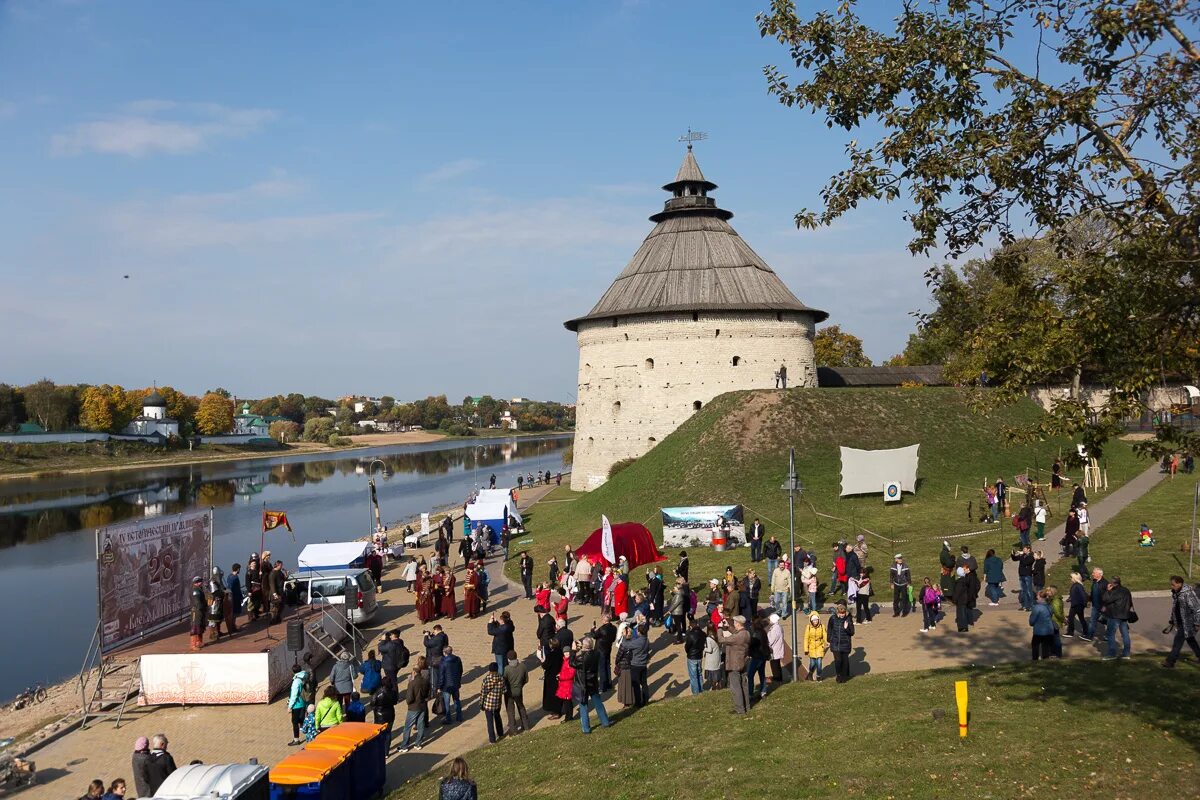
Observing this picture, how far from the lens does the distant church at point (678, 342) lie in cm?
4641

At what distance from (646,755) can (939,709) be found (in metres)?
3.76

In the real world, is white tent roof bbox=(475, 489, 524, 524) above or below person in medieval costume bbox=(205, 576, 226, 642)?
above

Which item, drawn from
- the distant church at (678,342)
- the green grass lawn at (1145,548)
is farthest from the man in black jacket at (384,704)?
the distant church at (678,342)

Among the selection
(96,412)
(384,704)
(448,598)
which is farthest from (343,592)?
(96,412)

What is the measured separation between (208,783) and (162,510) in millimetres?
57527

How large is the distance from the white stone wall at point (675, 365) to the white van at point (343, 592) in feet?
88.0

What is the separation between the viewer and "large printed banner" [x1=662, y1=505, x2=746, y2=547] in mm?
26395

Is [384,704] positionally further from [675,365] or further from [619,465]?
[675,365]

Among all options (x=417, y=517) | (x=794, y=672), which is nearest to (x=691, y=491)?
(x=794, y=672)

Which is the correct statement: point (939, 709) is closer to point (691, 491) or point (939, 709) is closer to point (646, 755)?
point (646, 755)

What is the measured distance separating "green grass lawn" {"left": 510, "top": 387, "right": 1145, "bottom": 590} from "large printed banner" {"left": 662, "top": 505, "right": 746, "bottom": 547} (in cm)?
61

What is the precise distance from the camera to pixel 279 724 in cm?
1462

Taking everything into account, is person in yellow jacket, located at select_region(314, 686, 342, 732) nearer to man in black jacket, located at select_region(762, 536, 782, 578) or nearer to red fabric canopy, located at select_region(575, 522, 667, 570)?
red fabric canopy, located at select_region(575, 522, 667, 570)

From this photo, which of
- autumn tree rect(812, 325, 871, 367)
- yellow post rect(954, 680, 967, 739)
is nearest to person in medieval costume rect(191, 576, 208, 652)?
yellow post rect(954, 680, 967, 739)
